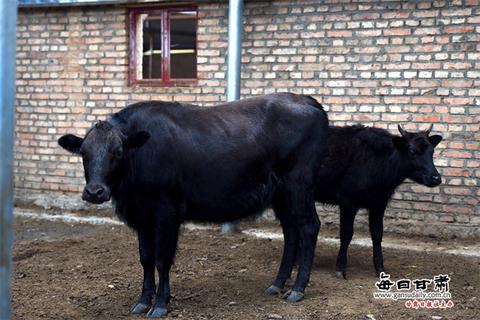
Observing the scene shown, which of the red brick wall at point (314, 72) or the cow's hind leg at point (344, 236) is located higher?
the red brick wall at point (314, 72)

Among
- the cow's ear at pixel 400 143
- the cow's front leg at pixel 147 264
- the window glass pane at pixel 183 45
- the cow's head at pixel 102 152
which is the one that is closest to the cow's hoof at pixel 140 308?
the cow's front leg at pixel 147 264

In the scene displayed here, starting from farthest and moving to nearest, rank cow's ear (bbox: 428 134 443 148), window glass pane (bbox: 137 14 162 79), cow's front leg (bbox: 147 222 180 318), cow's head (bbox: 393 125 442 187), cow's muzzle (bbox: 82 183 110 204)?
1. window glass pane (bbox: 137 14 162 79)
2. cow's ear (bbox: 428 134 443 148)
3. cow's head (bbox: 393 125 442 187)
4. cow's front leg (bbox: 147 222 180 318)
5. cow's muzzle (bbox: 82 183 110 204)

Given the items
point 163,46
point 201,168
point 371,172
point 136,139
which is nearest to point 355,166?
point 371,172

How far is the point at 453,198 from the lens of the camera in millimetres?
7613

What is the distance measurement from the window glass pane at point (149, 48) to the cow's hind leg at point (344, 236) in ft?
13.2

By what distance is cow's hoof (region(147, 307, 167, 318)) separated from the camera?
5008mm

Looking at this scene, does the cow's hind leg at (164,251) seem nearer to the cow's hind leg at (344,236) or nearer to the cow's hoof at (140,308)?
the cow's hoof at (140,308)

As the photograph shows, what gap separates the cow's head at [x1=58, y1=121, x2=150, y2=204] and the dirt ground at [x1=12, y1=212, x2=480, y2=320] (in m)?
1.12

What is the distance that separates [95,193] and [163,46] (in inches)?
197

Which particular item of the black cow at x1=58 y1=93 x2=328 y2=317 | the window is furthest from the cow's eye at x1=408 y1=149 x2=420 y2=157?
the window

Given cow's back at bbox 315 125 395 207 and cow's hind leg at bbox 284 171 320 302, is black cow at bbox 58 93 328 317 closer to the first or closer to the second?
cow's hind leg at bbox 284 171 320 302

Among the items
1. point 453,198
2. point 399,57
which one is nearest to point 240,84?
point 399,57

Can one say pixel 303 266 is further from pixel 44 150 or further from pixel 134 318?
pixel 44 150

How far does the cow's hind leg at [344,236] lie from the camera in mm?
6230
